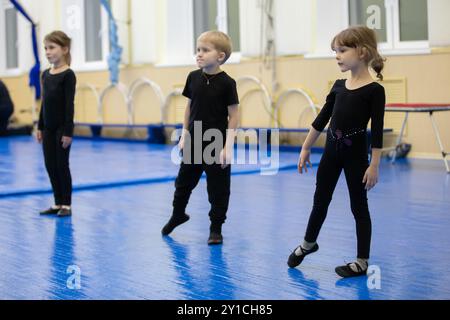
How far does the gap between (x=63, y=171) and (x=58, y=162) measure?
0.21 ft

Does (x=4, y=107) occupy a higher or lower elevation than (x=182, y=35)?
lower

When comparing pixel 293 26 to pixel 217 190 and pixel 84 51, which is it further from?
pixel 217 190

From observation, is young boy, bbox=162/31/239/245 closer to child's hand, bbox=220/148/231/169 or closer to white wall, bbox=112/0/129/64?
child's hand, bbox=220/148/231/169

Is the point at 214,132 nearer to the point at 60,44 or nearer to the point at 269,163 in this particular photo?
the point at 60,44

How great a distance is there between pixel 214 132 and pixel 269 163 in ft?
11.6

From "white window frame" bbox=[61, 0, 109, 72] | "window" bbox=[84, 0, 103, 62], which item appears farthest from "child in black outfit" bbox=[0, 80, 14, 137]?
"window" bbox=[84, 0, 103, 62]

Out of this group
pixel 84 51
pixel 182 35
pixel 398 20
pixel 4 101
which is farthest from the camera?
pixel 84 51

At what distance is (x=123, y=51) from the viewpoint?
10.6 meters

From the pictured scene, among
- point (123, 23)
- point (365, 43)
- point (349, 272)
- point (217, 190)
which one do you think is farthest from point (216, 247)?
point (123, 23)

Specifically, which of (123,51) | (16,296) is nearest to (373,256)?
(16,296)

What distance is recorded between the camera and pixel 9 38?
44.8ft

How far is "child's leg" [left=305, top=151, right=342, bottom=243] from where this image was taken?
2.90 m

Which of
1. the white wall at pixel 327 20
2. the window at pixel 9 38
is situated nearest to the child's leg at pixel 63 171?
the white wall at pixel 327 20

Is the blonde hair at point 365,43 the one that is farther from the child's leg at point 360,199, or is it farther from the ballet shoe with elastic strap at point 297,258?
the ballet shoe with elastic strap at point 297,258
